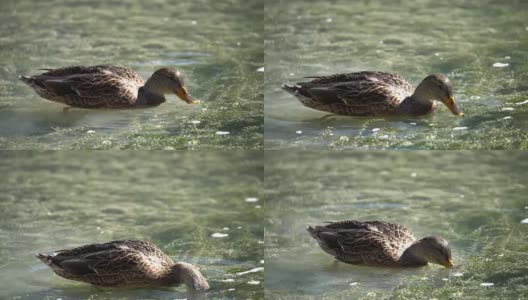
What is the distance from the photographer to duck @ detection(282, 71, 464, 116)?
9875mm

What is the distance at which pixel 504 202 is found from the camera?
10180 mm

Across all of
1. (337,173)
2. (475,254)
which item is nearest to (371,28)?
(337,173)

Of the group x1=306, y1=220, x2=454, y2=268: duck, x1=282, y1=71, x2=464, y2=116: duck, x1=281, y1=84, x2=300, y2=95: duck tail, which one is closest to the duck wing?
x1=306, y1=220, x2=454, y2=268: duck

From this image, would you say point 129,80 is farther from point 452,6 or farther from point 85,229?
point 452,6

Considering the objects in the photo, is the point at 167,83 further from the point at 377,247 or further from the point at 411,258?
the point at 411,258

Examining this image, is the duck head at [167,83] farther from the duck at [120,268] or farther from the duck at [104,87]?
the duck at [120,268]

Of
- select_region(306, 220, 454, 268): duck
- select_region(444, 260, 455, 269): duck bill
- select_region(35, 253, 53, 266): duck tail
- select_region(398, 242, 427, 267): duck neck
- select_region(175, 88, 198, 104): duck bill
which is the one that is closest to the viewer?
select_region(35, 253, 53, 266): duck tail

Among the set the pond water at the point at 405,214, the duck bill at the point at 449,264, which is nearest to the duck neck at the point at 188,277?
the pond water at the point at 405,214

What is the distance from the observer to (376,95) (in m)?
9.89

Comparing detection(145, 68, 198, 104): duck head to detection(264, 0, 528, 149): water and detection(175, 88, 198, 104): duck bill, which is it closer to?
detection(175, 88, 198, 104): duck bill

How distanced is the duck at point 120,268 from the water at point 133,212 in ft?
0.28

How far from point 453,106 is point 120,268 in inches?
123

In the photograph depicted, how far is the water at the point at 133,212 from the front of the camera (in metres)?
8.71

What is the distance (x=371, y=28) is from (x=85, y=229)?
4251 millimetres
